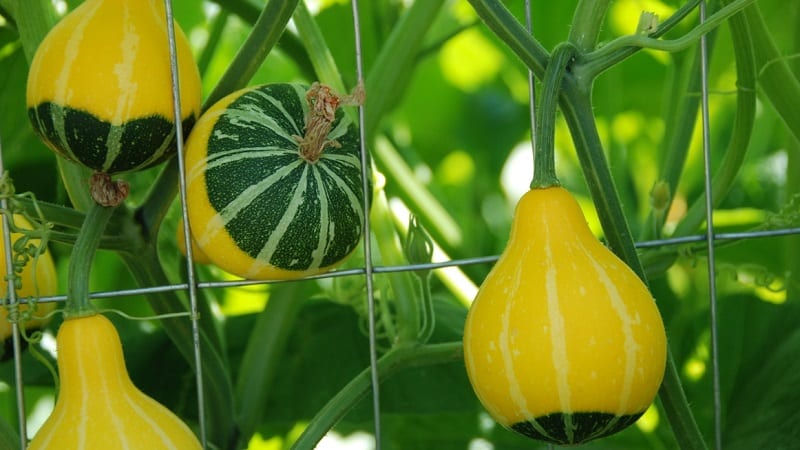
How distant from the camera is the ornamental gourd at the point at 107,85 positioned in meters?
0.73

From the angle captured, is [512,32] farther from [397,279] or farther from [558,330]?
[397,279]

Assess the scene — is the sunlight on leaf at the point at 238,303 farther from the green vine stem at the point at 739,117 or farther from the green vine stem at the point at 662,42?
the green vine stem at the point at 662,42

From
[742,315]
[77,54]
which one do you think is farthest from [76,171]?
[742,315]

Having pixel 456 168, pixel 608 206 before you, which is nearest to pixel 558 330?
pixel 608 206

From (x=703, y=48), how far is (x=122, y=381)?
0.45 m

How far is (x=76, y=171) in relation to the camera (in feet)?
2.86

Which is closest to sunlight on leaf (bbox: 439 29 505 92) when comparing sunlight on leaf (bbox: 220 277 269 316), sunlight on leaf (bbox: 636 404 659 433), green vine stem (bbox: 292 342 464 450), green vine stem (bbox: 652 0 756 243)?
sunlight on leaf (bbox: 220 277 269 316)

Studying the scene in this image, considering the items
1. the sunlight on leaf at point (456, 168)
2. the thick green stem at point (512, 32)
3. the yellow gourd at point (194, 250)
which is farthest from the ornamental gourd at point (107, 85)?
the sunlight on leaf at point (456, 168)

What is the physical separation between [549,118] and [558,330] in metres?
0.12

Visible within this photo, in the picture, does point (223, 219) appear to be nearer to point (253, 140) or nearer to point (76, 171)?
point (253, 140)

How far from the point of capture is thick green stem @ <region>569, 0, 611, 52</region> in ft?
2.41

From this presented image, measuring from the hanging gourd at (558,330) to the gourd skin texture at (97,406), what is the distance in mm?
204

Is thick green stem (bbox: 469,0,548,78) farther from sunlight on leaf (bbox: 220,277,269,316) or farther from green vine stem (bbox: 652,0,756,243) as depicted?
sunlight on leaf (bbox: 220,277,269,316)

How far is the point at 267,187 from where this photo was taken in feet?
2.49
